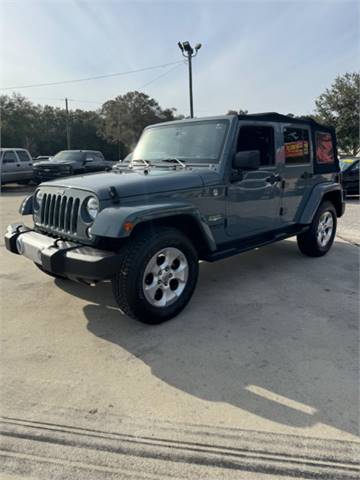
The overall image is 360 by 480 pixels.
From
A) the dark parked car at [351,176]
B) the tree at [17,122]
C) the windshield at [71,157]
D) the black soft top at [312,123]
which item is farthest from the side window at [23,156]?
the tree at [17,122]

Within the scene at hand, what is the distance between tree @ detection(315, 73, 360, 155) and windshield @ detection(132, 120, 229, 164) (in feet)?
79.0

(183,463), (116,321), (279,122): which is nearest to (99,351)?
(116,321)

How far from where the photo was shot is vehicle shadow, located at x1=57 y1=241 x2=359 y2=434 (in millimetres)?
2318

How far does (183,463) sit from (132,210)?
5.84 ft

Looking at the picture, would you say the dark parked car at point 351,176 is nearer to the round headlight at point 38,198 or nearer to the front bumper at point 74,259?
the round headlight at point 38,198

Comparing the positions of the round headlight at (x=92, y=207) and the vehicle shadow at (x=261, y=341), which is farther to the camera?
the round headlight at (x=92, y=207)

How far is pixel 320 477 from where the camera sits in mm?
1762

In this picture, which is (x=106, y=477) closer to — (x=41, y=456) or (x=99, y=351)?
(x=41, y=456)

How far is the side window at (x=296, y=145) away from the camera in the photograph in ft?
15.3

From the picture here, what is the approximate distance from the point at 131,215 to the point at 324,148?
12.5ft

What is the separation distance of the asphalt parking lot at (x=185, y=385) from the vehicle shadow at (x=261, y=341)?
0.01 meters

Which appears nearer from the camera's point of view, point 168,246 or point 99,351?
point 99,351

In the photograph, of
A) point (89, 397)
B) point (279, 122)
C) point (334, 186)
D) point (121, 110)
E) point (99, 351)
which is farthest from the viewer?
point (121, 110)

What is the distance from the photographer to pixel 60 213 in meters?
3.36
